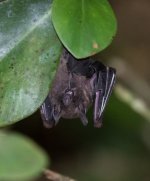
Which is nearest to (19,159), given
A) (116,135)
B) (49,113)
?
(49,113)

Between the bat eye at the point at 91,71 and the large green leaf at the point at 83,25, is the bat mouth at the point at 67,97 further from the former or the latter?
the large green leaf at the point at 83,25

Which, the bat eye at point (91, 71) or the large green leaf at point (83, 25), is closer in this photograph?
the large green leaf at point (83, 25)

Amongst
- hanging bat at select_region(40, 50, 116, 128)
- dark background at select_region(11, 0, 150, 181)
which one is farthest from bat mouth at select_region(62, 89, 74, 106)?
dark background at select_region(11, 0, 150, 181)

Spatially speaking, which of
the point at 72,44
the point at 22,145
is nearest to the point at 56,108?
the point at 72,44

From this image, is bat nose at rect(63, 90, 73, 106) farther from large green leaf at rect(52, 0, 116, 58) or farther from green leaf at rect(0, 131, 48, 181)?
green leaf at rect(0, 131, 48, 181)

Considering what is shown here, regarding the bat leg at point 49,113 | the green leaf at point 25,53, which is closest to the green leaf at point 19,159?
the bat leg at point 49,113

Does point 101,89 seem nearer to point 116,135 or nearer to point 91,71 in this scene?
point 91,71
